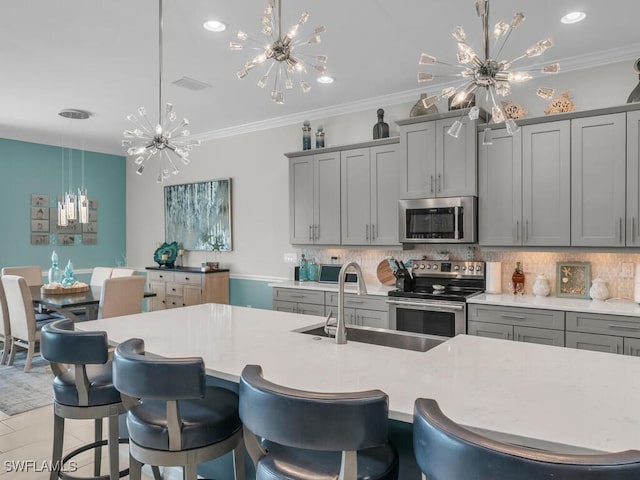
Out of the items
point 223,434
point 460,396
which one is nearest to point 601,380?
point 460,396

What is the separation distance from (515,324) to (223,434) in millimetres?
2688

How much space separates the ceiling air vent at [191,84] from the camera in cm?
447

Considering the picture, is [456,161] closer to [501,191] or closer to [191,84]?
[501,191]

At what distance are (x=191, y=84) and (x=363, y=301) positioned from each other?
8.98 ft

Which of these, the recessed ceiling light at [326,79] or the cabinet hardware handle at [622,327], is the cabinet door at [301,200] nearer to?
the recessed ceiling light at [326,79]

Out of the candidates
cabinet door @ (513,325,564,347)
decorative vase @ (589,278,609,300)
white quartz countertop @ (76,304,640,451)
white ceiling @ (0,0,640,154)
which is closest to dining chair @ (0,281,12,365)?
white ceiling @ (0,0,640,154)

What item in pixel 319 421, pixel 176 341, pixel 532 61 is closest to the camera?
pixel 319 421

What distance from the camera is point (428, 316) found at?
13.4 feet

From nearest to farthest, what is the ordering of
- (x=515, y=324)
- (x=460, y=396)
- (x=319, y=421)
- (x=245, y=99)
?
(x=319, y=421), (x=460, y=396), (x=515, y=324), (x=245, y=99)

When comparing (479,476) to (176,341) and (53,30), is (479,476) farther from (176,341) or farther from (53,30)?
(53,30)

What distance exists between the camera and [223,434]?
1748 millimetres

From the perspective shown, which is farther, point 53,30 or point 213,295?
point 213,295

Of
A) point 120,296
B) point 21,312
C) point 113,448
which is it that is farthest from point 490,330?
point 21,312

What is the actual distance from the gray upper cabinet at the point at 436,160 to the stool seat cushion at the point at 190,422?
2979mm
